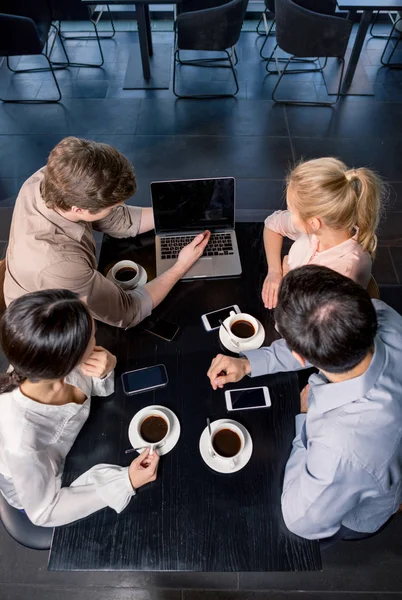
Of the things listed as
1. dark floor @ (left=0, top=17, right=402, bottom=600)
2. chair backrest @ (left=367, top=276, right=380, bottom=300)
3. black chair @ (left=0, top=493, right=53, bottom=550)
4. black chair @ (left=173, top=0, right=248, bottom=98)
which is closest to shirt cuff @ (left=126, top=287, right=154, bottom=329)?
black chair @ (left=0, top=493, right=53, bottom=550)

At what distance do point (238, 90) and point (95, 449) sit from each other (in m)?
3.68

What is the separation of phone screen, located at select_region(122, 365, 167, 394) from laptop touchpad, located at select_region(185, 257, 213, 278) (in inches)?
17.6

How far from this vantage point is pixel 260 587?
6.18 feet

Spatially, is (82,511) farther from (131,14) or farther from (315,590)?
(131,14)

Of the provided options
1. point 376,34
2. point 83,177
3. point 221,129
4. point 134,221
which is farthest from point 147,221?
point 376,34

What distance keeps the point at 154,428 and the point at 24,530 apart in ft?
1.87

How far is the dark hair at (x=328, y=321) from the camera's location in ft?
3.47

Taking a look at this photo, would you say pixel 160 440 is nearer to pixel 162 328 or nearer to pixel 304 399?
pixel 162 328

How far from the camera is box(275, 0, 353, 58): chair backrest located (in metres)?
3.25

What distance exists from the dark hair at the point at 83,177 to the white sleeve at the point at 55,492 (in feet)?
2.75

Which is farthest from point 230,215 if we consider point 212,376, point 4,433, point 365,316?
point 4,433

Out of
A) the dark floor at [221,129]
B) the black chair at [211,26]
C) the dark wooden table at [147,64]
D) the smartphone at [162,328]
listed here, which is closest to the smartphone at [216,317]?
the smartphone at [162,328]

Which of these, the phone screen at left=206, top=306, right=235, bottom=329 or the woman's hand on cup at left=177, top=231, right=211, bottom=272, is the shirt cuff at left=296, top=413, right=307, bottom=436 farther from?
the woman's hand on cup at left=177, top=231, right=211, bottom=272

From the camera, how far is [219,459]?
4.31 feet
